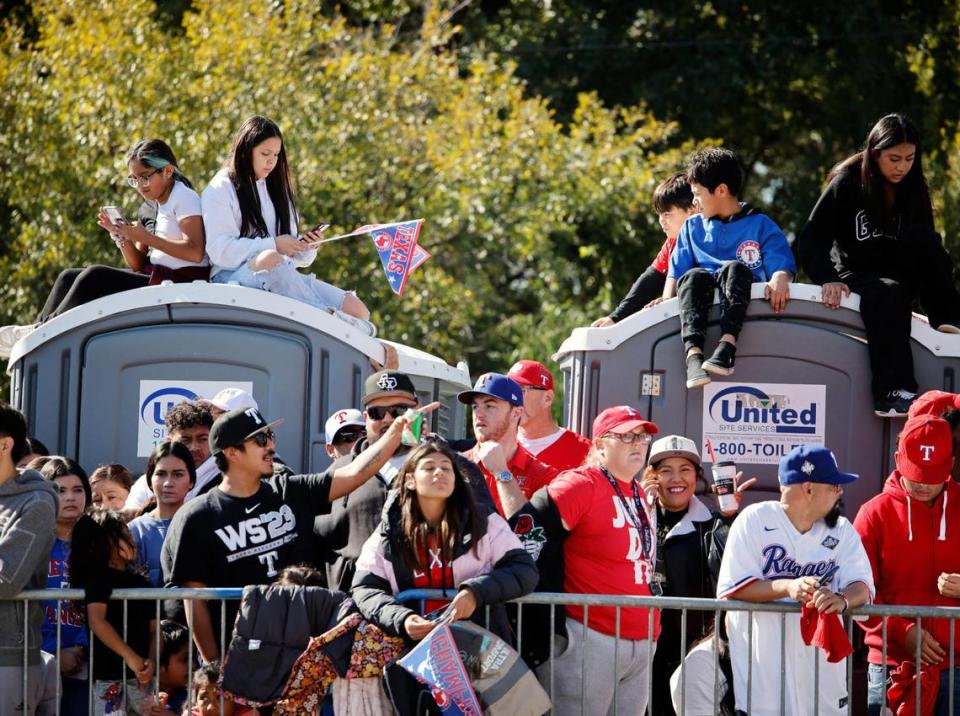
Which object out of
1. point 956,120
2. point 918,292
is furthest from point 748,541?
point 956,120

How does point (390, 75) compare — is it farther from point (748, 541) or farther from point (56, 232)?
point (748, 541)

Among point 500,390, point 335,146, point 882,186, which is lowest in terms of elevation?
point 500,390

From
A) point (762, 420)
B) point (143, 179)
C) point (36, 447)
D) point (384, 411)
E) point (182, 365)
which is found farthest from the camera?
point (143, 179)

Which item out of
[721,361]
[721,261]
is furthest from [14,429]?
[721,261]

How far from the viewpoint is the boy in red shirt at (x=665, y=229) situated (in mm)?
8961

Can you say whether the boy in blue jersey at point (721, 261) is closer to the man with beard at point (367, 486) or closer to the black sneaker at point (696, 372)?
the black sneaker at point (696, 372)

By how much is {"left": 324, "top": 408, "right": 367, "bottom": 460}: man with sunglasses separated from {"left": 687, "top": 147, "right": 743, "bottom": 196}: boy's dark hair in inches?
84.6

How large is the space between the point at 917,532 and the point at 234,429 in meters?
2.91

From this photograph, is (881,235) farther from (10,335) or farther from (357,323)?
(10,335)

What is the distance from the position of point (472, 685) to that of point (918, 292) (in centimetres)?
366

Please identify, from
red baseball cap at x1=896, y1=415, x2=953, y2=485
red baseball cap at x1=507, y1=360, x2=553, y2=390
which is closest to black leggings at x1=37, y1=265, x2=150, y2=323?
red baseball cap at x1=507, y1=360, x2=553, y2=390

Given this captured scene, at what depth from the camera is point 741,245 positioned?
8.38 metres

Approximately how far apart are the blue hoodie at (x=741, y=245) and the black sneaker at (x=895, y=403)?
783 millimetres

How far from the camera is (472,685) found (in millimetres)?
6090
